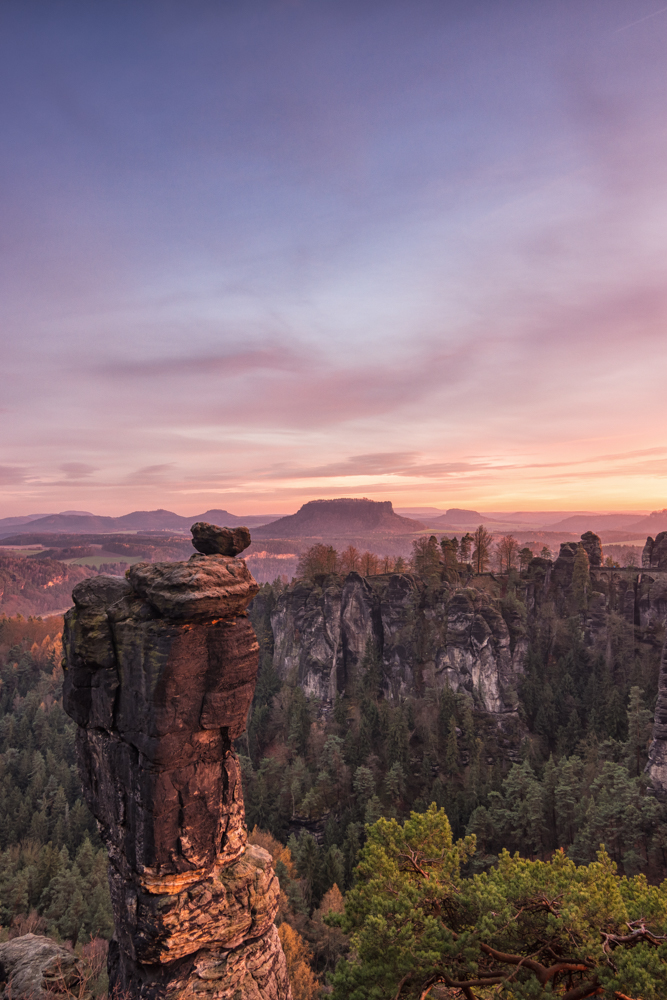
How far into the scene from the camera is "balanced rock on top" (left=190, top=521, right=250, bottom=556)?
18.0 m

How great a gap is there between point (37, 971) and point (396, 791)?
158 feet

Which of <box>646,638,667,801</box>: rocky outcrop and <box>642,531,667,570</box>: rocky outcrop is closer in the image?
Answer: <box>646,638,667,801</box>: rocky outcrop

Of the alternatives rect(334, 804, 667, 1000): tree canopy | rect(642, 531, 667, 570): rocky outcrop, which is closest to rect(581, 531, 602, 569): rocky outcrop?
rect(642, 531, 667, 570): rocky outcrop

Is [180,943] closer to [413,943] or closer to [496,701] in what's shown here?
[413,943]

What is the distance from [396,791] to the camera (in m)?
58.9

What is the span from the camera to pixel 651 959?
10.8 meters

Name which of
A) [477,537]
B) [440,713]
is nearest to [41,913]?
[440,713]

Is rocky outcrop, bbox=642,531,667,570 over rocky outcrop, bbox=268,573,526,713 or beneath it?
over

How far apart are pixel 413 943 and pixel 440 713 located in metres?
56.8

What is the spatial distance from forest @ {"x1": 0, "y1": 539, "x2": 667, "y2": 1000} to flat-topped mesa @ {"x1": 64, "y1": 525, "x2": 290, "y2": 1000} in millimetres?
3501

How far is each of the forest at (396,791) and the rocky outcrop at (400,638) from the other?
6.77ft

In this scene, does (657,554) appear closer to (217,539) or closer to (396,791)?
(396,791)

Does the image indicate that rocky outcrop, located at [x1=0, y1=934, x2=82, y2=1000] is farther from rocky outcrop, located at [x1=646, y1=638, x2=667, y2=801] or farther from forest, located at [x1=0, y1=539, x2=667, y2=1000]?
rocky outcrop, located at [x1=646, y1=638, x2=667, y2=801]

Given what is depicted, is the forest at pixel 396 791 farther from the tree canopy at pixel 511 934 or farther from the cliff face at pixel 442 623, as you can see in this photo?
the cliff face at pixel 442 623
